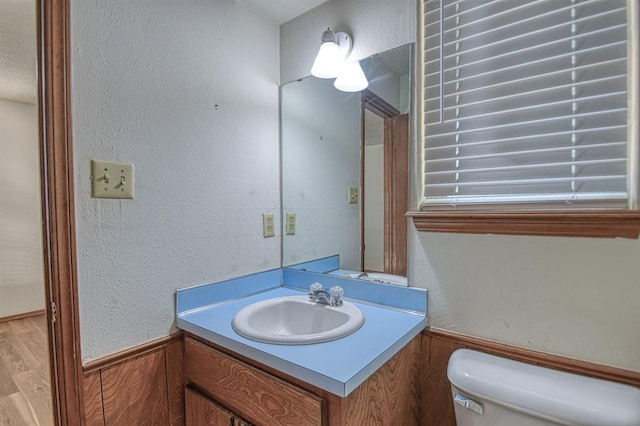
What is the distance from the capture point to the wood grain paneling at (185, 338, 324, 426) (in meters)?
0.76

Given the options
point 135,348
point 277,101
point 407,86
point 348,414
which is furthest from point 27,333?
point 407,86

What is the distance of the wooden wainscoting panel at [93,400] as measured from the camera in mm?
882

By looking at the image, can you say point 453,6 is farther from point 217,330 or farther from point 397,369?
point 217,330

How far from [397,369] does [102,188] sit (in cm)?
103

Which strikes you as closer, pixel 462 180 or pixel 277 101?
pixel 462 180

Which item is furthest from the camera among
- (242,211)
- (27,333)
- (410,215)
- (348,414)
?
(27,333)

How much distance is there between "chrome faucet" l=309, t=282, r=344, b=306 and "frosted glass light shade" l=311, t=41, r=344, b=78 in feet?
2.85

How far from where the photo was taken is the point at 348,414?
0.71 meters

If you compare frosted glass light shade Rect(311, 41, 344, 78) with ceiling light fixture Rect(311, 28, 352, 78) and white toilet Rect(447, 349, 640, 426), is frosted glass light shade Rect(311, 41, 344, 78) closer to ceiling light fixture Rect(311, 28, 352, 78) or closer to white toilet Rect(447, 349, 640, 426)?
ceiling light fixture Rect(311, 28, 352, 78)

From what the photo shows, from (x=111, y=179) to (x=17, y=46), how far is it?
5.31ft

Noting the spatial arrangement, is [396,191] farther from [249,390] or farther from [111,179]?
[111,179]

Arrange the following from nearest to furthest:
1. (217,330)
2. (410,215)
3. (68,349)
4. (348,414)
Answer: (348,414), (68,349), (217,330), (410,215)

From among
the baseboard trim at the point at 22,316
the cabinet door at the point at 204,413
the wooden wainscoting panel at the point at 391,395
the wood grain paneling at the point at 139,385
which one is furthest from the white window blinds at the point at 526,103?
the baseboard trim at the point at 22,316

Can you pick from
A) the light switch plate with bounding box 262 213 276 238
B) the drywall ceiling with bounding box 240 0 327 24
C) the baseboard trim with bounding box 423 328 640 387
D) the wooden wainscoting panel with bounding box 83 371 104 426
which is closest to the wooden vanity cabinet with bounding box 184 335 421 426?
the baseboard trim with bounding box 423 328 640 387
